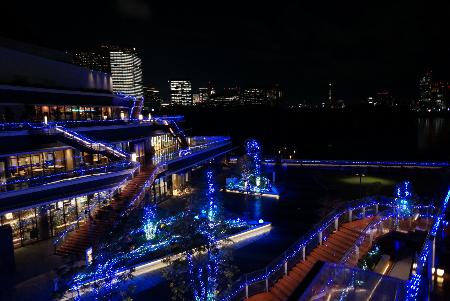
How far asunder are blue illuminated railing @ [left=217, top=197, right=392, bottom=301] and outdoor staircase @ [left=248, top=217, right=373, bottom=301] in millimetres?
208

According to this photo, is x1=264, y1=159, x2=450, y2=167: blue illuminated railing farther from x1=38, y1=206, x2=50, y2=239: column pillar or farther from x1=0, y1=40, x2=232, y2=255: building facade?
x1=38, y1=206, x2=50, y2=239: column pillar

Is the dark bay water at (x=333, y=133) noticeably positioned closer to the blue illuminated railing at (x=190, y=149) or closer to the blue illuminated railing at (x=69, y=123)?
the blue illuminated railing at (x=190, y=149)

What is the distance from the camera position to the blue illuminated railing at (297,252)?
14.5m

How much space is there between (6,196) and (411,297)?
17756 mm

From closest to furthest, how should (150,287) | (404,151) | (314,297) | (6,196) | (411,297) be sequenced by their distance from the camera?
(411,297), (314,297), (150,287), (6,196), (404,151)

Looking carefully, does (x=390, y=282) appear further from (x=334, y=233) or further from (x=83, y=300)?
(x=83, y=300)

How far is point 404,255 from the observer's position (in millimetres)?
21016

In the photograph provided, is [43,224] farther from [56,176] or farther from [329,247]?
[329,247]

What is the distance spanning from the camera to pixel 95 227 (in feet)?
62.7

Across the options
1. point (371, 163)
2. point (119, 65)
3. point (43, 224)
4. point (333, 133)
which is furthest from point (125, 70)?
point (43, 224)

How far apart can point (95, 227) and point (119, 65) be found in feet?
517

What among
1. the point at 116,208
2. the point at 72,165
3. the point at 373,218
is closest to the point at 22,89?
the point at 72,165

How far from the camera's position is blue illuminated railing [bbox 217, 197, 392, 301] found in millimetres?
14477

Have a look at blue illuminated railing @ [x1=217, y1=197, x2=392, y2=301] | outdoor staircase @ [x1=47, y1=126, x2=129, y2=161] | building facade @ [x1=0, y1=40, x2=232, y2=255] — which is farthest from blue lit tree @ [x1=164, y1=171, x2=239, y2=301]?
outdoor staircase @ [x1=47, y1=126, x2=129, y2=161]
